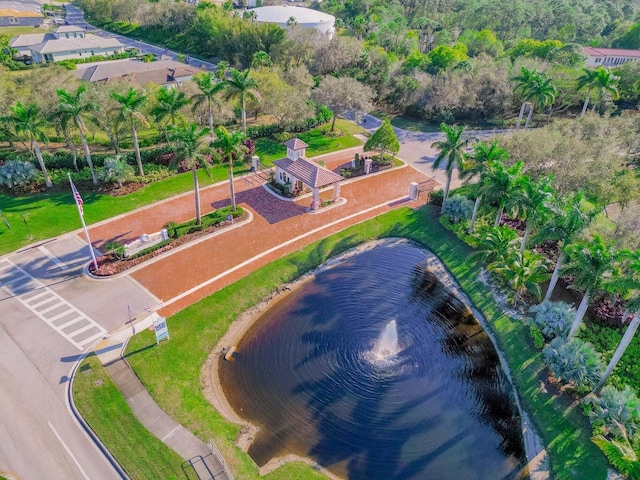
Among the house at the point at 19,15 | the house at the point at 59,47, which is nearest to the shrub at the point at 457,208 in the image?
the house at the point at 59,47

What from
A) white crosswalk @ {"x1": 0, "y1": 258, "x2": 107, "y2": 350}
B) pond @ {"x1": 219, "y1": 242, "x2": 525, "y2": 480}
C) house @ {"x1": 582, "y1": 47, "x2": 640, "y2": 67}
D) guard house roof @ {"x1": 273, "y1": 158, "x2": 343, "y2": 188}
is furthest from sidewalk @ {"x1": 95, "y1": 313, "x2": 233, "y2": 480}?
house @ {"x1": 582, "y1": 47, "x2": 640, "y2": 67}

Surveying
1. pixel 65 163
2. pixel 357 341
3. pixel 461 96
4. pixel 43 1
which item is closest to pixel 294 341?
pixel 357 341

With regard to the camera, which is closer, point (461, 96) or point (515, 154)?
point (515, 154)

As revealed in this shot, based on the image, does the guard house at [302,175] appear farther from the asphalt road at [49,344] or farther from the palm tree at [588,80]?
the palm tree at [588,80]

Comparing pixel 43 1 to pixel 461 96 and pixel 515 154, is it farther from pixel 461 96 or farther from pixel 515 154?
pixel 515 154

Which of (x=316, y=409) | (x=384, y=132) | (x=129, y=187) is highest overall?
(x=384, y=132)

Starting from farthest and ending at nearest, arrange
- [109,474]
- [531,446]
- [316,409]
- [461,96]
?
[461,96] < [316,409] < [531,446] < [109,474]

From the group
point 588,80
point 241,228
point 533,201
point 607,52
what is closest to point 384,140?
point 241,228
